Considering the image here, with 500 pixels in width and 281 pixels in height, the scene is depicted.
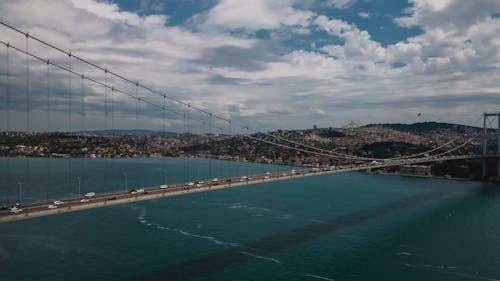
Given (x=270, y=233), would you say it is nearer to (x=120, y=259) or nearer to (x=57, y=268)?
(x=120, y=259)

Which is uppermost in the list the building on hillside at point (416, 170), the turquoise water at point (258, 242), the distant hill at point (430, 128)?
the distant hill at point (430, 128)

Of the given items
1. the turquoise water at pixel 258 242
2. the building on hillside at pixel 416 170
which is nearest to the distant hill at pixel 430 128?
the building on hillside at pixel 416 170

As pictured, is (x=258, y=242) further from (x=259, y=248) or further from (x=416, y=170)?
(x=416, y=170)

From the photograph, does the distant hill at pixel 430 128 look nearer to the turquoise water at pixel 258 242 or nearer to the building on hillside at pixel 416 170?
the building on hillside at pixel 416 170

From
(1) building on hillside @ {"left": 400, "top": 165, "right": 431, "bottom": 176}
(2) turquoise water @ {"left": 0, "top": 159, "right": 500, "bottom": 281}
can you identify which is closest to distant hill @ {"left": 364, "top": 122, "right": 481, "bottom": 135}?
(1) building on hillside @ {"left": 400, "top": 165, "right": 431, "bottom": 176}

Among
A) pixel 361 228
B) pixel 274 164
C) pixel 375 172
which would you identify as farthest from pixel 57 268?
pixel 274 164

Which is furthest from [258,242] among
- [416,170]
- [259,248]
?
[416,170]
